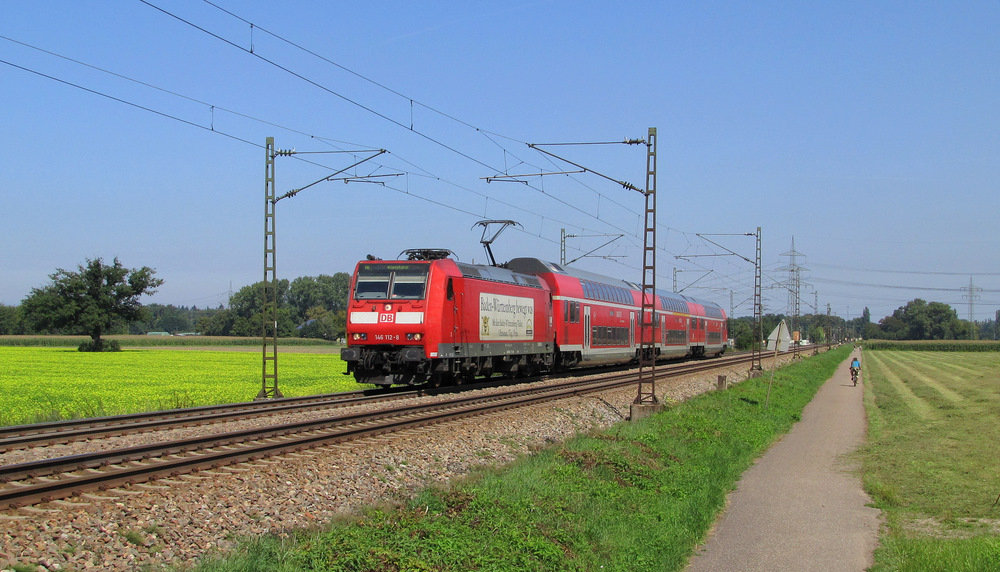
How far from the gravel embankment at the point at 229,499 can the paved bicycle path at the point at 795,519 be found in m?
4.19

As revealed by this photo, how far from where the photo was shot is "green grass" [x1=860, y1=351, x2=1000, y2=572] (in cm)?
877

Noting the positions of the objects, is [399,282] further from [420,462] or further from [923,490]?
[923,490]

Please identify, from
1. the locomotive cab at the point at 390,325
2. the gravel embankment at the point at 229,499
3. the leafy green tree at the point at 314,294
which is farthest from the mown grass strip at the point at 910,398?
the leafy green tree at the point at 314,294

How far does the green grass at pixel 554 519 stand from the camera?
7.18 m

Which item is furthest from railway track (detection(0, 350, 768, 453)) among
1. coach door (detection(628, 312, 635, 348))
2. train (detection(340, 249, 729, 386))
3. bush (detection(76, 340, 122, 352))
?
bush (detection(76, 340, 122, 352))

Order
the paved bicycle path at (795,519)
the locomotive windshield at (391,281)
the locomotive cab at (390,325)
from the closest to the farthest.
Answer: the paved bicycle path at (795,519) < the locomotive cab at (390,325) < the locomotive windshield at (391,281)

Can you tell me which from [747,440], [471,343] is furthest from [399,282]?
[747,440]

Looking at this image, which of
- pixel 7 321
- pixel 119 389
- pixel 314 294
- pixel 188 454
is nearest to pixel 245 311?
pixel 314 294

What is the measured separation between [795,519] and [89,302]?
77.2m

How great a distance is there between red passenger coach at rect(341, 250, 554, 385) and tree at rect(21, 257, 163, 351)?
195 feet

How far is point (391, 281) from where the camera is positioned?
23.7 m

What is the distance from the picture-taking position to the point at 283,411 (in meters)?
18.7

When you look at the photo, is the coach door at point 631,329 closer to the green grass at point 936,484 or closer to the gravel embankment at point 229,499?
the green grass at point 936,484

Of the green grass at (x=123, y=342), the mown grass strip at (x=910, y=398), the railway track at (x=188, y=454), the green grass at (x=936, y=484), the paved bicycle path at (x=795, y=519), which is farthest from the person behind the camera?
the green grass at (x=123, y=342)
